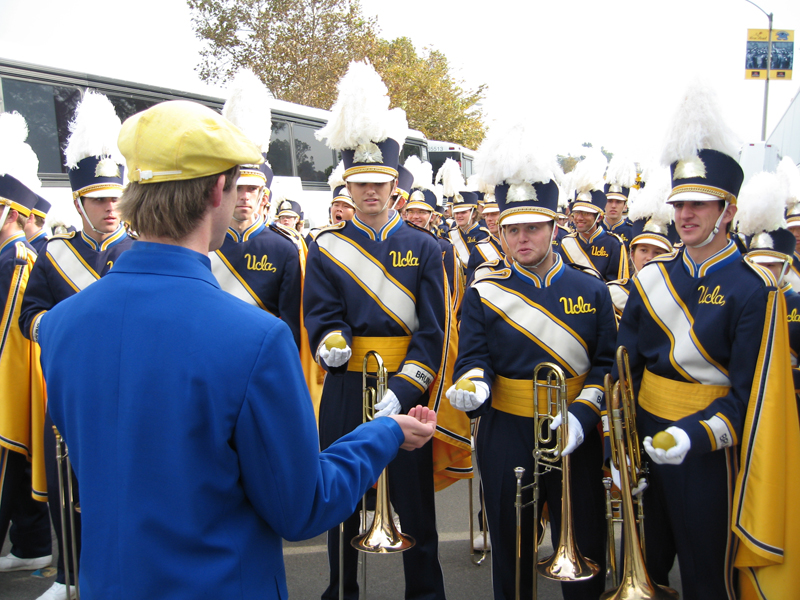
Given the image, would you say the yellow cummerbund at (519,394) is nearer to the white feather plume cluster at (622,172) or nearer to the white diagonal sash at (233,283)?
the white diagonal sash at (233,283)

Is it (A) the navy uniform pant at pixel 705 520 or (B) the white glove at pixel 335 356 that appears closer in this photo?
(A) the navy uniform pant at pixel 705 520

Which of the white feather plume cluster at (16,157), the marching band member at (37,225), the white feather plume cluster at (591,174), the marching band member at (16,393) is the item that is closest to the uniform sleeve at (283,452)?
the marching band member at (16,393)

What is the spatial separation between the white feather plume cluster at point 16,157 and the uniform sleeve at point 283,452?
13.4 ft

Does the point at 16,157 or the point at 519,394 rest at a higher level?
the point at 16,157

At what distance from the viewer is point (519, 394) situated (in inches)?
122

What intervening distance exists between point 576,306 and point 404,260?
3.34ft

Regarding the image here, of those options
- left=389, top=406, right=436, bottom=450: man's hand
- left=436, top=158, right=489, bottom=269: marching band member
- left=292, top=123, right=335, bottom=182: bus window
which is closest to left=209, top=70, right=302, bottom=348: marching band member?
left=389, top=406, right=436, bottom=450: man's hand

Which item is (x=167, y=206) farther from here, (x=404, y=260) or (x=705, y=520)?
(x=705, y=520)

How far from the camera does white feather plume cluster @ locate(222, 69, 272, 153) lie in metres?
4.66

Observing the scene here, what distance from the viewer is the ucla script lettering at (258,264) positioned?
3.95 m

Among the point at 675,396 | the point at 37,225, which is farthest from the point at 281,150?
the point at 675,396

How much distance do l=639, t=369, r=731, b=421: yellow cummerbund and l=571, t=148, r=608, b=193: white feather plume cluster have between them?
22.3ft

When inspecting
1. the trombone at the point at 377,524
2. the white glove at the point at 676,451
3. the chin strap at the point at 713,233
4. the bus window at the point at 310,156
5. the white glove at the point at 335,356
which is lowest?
the trombone at the point at 377,524

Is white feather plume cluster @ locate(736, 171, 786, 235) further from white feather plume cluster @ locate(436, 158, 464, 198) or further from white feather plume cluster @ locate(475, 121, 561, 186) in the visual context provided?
white feather plume cluster @ locate(436, 158, 464, 198)
